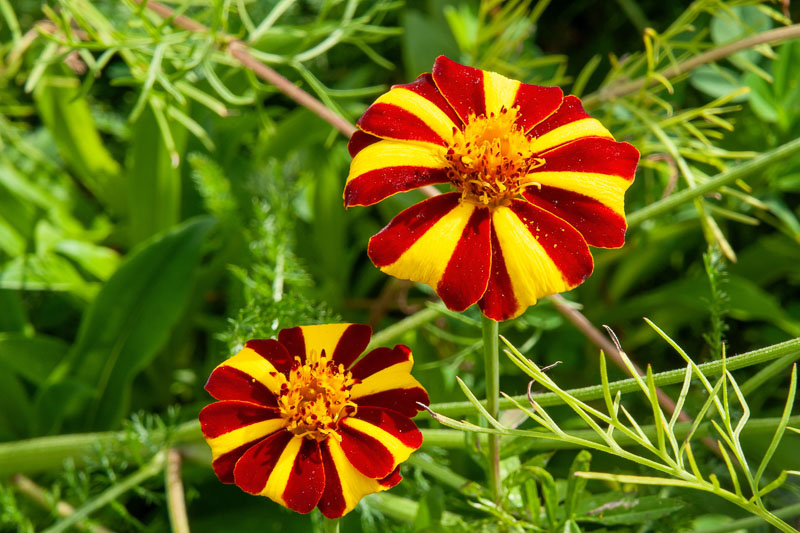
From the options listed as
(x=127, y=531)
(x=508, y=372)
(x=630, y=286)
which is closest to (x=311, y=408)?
(x=508, y=372)

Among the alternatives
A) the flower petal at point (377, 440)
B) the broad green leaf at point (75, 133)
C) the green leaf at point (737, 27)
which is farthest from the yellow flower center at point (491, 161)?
the broad green leaf at point (75, 133)

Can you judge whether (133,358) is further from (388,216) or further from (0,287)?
(388,216)

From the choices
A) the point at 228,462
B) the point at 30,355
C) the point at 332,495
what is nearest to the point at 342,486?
the point at 332,495

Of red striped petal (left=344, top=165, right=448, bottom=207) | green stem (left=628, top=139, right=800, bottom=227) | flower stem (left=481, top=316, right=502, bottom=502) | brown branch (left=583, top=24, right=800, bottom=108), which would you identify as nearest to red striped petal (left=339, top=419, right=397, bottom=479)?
flower stem (left=481, top=316, right=502, bottom=502)

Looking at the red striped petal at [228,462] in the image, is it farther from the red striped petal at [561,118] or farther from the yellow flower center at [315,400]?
the red striped petal at [561,118]

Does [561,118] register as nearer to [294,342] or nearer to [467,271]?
[467,271]

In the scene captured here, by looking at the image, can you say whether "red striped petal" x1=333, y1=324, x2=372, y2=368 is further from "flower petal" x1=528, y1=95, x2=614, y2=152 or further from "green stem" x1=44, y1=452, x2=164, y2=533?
"green stem" x1=44, y1=452, x2=164, y2=533
